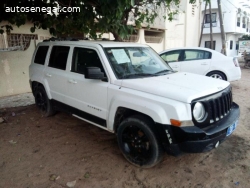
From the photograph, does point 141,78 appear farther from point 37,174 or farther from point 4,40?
point 4,40

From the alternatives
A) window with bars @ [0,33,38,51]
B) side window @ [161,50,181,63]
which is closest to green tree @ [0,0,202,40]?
window with bars @ [0,33,38,51]

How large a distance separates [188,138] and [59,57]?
122 inches

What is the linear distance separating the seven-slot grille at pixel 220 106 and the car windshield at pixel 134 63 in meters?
1.06

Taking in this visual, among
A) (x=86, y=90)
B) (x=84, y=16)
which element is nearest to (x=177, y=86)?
(x=86, y=90)

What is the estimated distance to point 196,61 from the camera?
7754mm

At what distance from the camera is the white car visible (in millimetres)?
7457

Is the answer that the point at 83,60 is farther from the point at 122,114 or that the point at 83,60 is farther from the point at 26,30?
the point at 26,30

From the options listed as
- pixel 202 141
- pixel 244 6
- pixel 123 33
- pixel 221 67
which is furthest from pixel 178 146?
pixel 244 6

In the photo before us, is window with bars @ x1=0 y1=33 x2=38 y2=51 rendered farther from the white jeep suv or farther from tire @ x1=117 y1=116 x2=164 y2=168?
tire @ x1=117 y1=116 x2=164 y2=168

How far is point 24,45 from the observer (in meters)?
8.23

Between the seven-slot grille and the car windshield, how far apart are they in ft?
3.46

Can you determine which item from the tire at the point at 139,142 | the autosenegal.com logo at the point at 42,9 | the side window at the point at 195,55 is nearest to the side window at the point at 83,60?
the tire at the point at 139,142

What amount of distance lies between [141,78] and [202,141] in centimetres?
129

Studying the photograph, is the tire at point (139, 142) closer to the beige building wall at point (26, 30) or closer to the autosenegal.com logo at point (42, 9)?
the autosenegal.com logo at point (42, 9)
